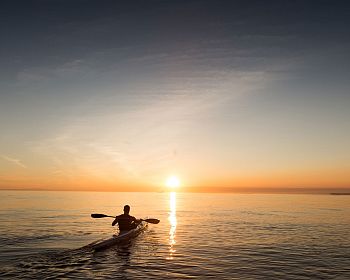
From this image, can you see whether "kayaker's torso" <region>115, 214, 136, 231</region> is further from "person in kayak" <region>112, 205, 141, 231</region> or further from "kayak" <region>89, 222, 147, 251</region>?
"kayak" <region>89, 222, 147, 251</region>

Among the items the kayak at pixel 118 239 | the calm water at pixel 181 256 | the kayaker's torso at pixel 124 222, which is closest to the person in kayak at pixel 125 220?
Result: the kayaker's torso at pixel 124 222

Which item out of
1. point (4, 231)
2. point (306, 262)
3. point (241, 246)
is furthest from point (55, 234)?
point (306, 262)

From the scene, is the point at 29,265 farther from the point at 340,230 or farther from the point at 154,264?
the point at 340,230

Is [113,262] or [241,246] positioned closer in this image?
[113,262]

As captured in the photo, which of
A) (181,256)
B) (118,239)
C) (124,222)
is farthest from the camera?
(124,222)

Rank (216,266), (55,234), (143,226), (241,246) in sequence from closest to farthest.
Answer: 1. (216,266)
2. (241,246)
3. (55,234)
4. (143,226)

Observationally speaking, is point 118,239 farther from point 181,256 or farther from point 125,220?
A: point 181,256

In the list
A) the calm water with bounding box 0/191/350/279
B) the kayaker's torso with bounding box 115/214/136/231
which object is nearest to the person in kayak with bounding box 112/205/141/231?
the kayaker's torso with bounding box 115/214/136/231

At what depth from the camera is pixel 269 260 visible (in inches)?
925

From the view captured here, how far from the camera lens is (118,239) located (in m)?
28.9

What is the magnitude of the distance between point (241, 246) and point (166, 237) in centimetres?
943

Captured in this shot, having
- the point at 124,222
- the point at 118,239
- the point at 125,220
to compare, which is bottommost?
the point at 118,239

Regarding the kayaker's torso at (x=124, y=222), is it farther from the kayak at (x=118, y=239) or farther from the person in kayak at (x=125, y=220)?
the kayak at (x=118, y=239)

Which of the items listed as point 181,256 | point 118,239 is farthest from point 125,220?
point 181,256
